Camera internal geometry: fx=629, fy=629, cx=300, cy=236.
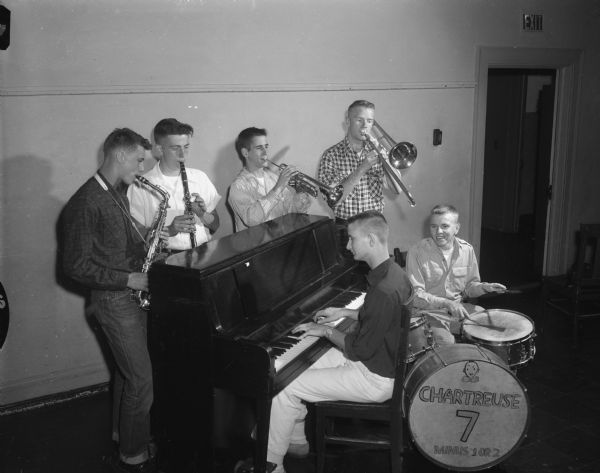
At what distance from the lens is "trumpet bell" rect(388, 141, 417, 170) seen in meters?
4.79

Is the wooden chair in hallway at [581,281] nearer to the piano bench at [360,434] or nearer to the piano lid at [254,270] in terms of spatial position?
the piano lid at [254,270]

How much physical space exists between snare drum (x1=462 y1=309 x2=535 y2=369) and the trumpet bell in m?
1.45

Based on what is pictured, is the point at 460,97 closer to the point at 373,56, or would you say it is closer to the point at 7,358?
the point at 373,56

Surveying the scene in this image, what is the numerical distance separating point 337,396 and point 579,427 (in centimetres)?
184

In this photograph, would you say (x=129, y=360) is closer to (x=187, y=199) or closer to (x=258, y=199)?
(x=187, y=199)

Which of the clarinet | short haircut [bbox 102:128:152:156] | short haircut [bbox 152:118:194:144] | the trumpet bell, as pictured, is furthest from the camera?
the trumpet bell

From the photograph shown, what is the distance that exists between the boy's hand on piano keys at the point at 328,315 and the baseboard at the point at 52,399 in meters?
2.01

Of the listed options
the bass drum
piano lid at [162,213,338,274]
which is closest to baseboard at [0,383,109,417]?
piano lid at [162,213,338,274]

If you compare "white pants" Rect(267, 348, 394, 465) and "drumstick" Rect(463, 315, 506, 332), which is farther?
"drumstick" Rect(463, 315, 506, 332)

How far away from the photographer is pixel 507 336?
11.9 ft

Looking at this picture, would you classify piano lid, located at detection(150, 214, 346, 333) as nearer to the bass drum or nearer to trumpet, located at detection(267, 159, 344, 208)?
trumpet, located at detection(267, 159, 344, 208)

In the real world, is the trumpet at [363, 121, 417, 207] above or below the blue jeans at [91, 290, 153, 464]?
above

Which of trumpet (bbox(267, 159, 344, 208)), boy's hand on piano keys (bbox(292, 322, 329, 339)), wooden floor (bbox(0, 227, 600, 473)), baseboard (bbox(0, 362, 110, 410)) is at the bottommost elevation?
wooden floor (bbox(0, 227, 600, 473))

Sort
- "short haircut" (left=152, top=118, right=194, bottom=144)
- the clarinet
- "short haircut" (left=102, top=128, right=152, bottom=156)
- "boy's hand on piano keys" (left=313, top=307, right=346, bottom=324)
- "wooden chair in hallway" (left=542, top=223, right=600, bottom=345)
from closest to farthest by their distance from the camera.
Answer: "short haircut" (left=102, top=128, right=152, bottom=156), "boy's hand on piano keys" (left=313, top=307, right=346, bottom=324), the clarinet, "short haircut" (left=152, top=118, right=194, bottom=144), "wooden chair in hallway" (left=542, top=223, right=600, bottom=345)
